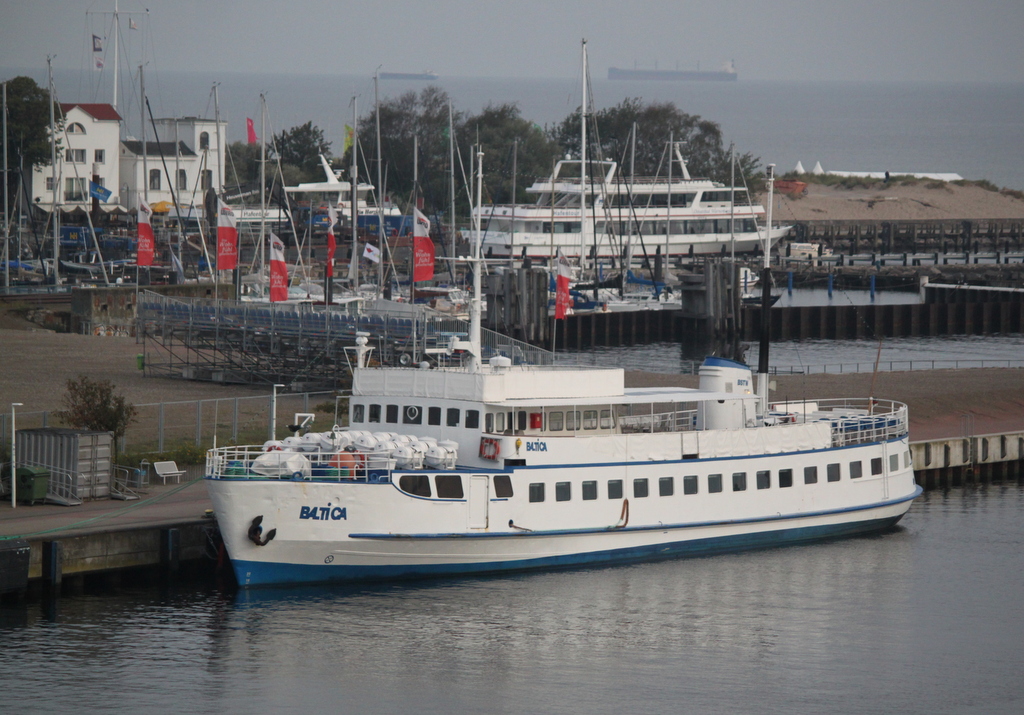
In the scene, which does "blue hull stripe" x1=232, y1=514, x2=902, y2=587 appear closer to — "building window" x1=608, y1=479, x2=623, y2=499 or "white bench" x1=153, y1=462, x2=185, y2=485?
"building window" x1=608, y1=479, x2=623, y2=499

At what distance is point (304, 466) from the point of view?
3316 centimetres

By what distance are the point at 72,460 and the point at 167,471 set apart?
343 cm

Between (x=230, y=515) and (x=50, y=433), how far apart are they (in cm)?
756

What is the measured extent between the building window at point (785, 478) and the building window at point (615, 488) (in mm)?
5508

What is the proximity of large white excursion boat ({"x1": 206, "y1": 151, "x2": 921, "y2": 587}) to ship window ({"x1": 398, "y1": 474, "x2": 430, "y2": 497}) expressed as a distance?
0.04 m

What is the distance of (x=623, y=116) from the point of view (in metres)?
153

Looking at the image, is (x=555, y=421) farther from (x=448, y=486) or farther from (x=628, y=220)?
(x=628, y=220)

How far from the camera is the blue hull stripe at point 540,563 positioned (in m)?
33.5

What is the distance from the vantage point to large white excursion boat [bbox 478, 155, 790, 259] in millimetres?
113062

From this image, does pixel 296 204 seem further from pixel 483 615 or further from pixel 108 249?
pixel 483 615

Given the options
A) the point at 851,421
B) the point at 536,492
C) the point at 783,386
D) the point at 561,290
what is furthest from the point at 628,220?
the point at 536,492

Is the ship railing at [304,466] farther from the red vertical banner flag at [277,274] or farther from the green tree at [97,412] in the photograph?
the red vertical banner flag at [277,274]

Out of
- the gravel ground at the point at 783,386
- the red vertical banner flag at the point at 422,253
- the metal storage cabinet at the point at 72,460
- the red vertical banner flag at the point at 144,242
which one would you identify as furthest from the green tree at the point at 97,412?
the red vertical banner flag at the point at 144,242

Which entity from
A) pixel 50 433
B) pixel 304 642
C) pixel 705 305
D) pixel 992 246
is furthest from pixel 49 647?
pixel 992 246
